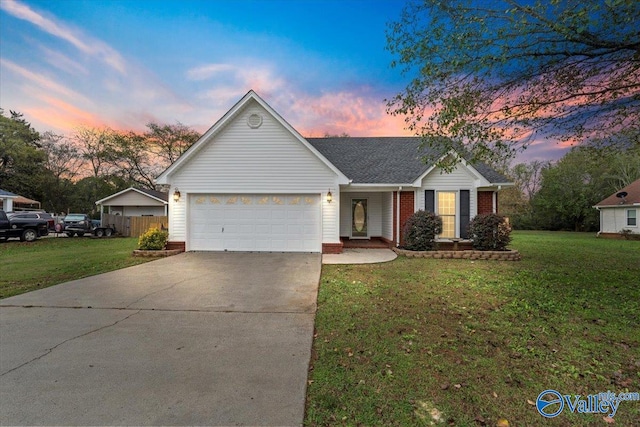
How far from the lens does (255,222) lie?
38.1ft

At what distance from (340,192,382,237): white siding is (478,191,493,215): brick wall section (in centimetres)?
450

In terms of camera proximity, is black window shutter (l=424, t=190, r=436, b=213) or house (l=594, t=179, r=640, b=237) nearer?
black window shutter (l=424, t=190, r=436, b=213)

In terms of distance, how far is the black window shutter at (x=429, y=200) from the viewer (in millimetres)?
12625

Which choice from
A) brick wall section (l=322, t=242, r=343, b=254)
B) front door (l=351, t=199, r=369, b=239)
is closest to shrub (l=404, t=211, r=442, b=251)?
brick wall section (l=322, t=242, r=343, b=254)

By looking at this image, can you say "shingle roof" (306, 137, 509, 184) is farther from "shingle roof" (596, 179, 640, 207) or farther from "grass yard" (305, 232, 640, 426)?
"shingle roof" (596, 179, 640, 207)

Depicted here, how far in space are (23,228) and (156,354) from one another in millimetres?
19836

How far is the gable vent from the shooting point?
447 inches

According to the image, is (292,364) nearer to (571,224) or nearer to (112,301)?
(112,301)

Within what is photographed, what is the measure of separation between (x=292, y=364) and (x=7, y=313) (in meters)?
5.17

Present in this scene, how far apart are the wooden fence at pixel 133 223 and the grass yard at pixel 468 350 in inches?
726

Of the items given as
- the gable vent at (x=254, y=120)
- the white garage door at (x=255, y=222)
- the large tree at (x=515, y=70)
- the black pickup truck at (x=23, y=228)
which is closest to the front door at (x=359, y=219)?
the white garage door at (x=255, y=222)

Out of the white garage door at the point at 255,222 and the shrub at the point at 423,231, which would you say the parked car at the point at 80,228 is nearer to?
the white garage door at the point at 255,222

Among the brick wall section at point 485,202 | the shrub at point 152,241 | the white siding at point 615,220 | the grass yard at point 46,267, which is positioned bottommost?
the grass yard at point 46,267

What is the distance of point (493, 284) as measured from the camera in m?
6.80
